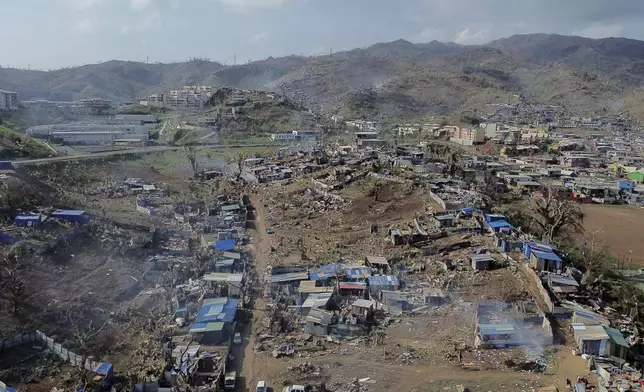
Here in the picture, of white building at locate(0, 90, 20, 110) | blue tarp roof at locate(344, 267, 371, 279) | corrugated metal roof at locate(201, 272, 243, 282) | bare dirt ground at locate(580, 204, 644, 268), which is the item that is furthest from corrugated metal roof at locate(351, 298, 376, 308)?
white building at locate(0, 90, 20, 110)

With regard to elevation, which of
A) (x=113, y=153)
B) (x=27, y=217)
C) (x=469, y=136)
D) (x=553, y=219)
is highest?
(x=469, y=136)

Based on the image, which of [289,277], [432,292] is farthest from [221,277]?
[432,292]

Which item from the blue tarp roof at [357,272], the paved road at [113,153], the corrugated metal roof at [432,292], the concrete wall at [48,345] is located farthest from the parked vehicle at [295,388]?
the paved road at [113,153]

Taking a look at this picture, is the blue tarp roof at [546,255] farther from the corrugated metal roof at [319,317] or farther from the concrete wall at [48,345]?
the concrete wall at [48,345]

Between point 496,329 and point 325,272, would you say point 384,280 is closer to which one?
point 325,272

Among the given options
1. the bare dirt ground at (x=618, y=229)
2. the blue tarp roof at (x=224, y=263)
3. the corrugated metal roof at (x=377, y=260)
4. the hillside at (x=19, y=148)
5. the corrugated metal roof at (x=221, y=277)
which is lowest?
the bare dirt ground at (x=618, y=229)

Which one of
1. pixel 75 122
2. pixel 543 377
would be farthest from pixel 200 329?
pixel 75 122
